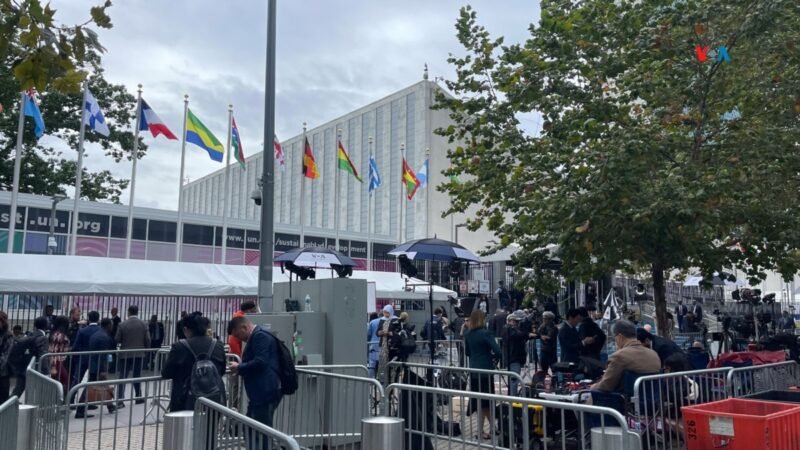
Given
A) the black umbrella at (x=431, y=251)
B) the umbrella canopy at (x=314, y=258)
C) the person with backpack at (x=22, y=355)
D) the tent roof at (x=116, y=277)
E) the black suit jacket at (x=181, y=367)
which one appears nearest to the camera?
the black suit jacket at (x=181, y=367)

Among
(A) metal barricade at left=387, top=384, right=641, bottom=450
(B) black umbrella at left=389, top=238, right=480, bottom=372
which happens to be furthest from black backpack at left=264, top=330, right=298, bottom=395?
(B) black umbrella at left=389, top=238, right=480, bottom=372

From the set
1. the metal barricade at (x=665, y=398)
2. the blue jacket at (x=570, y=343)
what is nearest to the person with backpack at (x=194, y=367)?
the metal barricade at (x=665, y=398)

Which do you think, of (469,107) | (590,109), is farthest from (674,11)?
(469,107)

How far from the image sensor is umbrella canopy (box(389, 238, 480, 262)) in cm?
1235

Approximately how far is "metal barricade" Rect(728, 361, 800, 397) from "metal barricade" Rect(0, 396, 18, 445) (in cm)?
749

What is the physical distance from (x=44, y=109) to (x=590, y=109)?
95.1 feet

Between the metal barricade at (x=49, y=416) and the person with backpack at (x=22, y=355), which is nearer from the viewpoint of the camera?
the metal barricade at (x=49, y=416)

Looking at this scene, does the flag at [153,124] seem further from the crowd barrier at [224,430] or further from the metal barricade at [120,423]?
the crowd barrier at [224,430]

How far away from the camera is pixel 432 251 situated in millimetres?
12352

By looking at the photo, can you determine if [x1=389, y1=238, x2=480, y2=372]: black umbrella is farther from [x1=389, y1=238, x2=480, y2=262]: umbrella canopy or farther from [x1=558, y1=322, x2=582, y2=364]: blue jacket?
[x1=558, y1=322, x2=582, y2=364]: blue jacket

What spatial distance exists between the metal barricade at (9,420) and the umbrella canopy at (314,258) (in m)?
8.44

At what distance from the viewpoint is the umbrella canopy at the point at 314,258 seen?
13.1m

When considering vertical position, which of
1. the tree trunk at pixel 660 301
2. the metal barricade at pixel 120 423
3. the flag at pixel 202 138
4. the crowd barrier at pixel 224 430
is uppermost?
the flag at pixel 202 138

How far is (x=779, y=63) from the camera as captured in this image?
11219 millimetres
